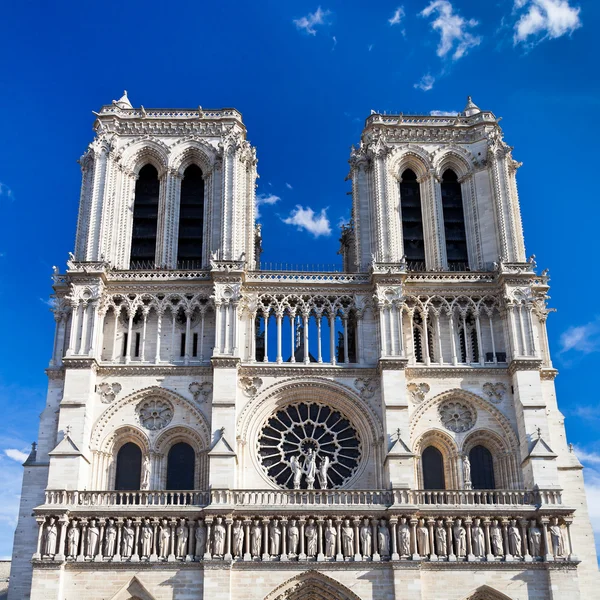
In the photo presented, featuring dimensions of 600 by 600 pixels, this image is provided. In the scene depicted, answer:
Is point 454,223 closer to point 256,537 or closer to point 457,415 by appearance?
point 457,415

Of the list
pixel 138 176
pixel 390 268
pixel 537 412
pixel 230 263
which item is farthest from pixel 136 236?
pixel 537 412

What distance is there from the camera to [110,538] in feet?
95.8

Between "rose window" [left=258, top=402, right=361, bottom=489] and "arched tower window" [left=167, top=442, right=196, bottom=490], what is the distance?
2.47 meters

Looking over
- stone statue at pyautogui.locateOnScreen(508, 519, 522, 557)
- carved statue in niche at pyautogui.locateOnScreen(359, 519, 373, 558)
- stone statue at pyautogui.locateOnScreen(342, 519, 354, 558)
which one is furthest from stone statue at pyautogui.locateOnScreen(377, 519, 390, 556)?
stone statue at pyautogui.locateOnScreen(508, 519, 522, 557)

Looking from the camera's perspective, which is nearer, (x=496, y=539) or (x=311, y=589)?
(x=311, y=589)

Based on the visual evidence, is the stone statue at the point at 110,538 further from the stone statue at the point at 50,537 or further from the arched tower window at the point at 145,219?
the arched tower window at the point at 145,219

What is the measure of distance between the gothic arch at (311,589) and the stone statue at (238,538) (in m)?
1.66

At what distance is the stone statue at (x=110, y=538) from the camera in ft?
95.4

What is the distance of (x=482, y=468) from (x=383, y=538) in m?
5.26

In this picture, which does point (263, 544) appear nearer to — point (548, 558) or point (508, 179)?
point (548, 558)

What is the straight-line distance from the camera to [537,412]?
1251 inches

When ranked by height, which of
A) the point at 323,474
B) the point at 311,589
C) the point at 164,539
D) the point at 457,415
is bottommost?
the point at 311,589

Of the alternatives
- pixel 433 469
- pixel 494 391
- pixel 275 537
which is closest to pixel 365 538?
pixel 275 537

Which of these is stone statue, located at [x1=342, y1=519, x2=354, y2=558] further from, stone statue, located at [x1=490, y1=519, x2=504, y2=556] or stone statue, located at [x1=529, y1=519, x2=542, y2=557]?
stone statue, located at [x1=529, y1=519, x2=542, y2=557]
